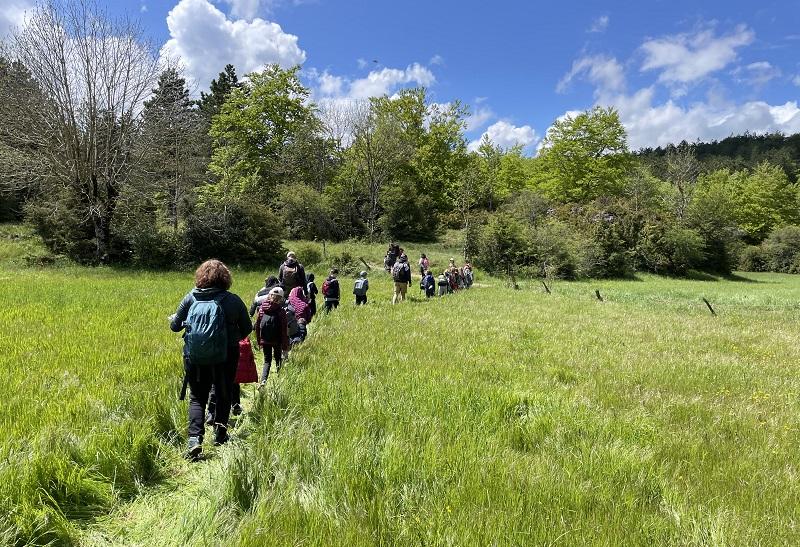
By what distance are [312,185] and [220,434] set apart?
47537mm

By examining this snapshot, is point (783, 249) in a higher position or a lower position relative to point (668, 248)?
higher

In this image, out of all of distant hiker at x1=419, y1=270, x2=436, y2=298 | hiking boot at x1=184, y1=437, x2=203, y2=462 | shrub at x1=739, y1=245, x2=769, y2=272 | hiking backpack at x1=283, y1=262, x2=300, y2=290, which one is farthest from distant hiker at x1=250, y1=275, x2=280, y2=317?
shrub at x1=739, y1=245, x2=769, y2=272

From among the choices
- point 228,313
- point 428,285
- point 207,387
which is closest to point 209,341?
point 228,313

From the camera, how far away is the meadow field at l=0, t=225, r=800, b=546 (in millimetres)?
2996

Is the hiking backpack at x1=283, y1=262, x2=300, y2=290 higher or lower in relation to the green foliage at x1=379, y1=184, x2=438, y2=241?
lower

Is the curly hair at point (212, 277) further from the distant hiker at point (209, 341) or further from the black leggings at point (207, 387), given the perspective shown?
the black leggings at point (207, 387)

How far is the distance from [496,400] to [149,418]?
4140 millimetres

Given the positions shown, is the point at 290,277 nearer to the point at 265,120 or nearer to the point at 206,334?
the point at 206,334

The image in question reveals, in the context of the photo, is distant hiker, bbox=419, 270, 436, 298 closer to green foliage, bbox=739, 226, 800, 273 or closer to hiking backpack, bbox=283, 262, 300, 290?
hiking backpack, bbox=283, 262, 300, 290

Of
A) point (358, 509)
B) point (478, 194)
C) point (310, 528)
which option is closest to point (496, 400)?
point (358, 509)

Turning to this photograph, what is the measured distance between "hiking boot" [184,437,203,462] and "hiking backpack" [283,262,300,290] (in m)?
5.77

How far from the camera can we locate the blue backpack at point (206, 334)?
15.2 feet

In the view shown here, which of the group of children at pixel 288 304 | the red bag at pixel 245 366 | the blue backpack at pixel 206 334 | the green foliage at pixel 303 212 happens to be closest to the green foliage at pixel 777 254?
the green foliage at pixel 303 212

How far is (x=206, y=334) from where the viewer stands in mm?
4629
